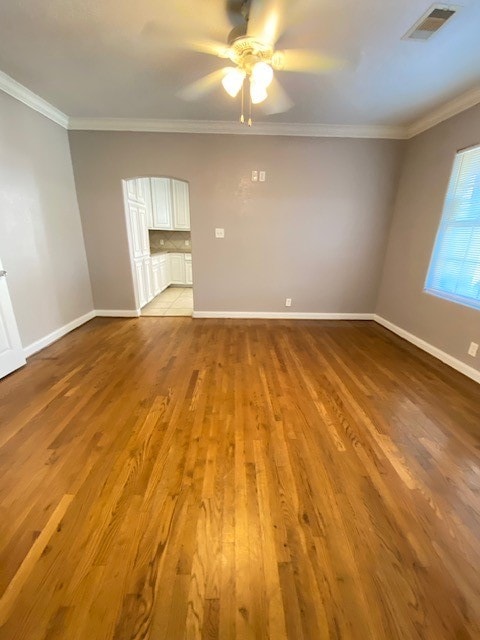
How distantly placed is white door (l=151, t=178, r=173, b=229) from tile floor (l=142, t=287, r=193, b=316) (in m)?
1.49

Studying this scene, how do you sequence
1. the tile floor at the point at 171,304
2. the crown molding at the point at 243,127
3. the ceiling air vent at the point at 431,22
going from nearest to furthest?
the ceiling air vent at the point at 431,22 → the crown molding at the point at 243,127 → the tile floor at the point at 171,304

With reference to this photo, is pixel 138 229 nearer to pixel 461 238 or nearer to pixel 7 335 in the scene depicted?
pixel 7 335

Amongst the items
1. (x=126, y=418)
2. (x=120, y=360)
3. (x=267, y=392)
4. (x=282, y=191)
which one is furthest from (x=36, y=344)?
(x=282, y=191)

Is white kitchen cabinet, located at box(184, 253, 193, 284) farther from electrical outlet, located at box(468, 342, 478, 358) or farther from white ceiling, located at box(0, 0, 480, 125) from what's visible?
electrical outlet, located at box(468, 342, 478, 358)

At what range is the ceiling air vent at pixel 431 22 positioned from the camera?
1623mm

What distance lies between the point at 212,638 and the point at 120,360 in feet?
7.75

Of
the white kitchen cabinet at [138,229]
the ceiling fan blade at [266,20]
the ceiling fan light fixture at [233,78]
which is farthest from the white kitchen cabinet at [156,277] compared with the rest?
the ceiling fan blade at [266,20]

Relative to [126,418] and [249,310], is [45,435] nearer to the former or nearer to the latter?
[126,418]

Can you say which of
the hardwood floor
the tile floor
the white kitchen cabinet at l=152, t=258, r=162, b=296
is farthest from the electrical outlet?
the white kitchen cabinet at l=152, t=258, r=162, b=296

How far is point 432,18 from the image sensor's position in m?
1.70

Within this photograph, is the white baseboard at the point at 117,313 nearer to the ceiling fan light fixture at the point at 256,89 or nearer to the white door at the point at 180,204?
the white door at the point at 180,204

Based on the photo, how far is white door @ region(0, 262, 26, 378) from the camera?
7.93ft

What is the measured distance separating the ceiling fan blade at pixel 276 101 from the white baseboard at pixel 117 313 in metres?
3.24

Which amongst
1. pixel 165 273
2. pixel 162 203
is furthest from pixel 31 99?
pixel 165 273
